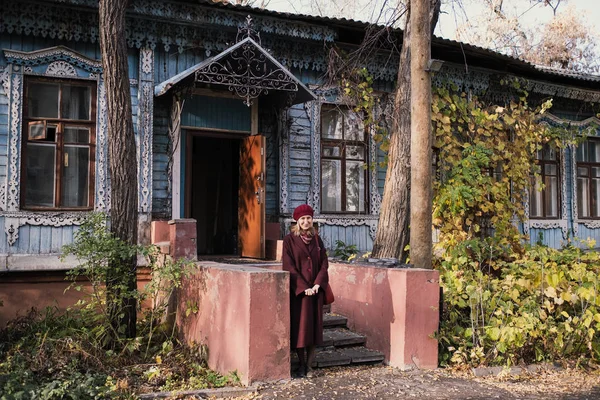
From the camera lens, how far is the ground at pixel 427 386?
18.1 feet

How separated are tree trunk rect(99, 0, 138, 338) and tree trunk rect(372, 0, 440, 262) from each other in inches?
136

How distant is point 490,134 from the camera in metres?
10.9

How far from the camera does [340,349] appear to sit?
22.4 feet

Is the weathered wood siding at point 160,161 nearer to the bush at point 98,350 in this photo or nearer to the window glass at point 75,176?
the window glass at point 75,176

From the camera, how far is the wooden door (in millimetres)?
9570

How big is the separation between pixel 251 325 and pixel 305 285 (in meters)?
0.76

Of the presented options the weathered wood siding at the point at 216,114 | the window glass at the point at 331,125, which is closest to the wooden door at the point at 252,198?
the weathered wood siding at the point at 216,114

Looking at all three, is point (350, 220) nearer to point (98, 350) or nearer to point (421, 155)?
point (421, 155)

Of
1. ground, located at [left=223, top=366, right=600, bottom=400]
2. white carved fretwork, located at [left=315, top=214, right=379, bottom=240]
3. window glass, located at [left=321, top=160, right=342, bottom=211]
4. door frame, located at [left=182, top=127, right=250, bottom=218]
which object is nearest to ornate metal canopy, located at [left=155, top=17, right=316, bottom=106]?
door frame, located at [left=182, top=127, right=250, bottom=218]

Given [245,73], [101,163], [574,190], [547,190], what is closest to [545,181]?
[547,190]

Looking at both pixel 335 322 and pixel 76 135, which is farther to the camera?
pixel 76 135

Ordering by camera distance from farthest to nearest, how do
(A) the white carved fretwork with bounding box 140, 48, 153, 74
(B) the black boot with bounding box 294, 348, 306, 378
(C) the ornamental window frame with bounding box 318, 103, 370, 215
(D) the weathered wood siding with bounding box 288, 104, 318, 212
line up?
(C) the ornamental window frame with bounding box 318, 103, 370, 215, (D) the weathered wood siding with bounding box 288, 104, 318, 212, (A) the white carved fretwork with bounding box 140, 48, 153, 74, (B) the black boot with bounding box 294, 348, 306, 378

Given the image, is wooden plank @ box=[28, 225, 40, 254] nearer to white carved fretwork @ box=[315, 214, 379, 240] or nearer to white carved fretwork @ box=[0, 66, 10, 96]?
white carved fretwork @ box=[0, 66, 10, 96]

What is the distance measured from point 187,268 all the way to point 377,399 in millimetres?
2576
